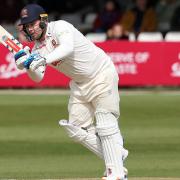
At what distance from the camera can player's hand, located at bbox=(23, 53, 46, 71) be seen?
276 inches

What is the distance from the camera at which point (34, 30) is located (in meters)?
7.28

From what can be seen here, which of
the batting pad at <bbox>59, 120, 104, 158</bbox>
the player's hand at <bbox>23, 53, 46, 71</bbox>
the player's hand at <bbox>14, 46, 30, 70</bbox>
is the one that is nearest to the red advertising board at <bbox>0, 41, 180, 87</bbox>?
the batting pad at <bbox>59, 120, 104, 158</bbox>

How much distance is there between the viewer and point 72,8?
22.8 m

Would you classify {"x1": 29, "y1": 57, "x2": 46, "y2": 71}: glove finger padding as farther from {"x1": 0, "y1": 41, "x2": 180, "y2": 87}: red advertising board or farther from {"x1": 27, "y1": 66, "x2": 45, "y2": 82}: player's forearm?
{"x1": 0, "y1": 41, "x2": 180, "y2": 87}: red advertising board

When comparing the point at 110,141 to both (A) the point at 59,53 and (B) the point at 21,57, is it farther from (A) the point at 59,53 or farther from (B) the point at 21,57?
(B) the point at 21,57

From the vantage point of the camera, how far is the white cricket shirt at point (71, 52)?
716 centimetres

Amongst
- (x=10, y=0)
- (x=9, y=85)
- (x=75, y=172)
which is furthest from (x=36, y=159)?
(x=10, y=0)

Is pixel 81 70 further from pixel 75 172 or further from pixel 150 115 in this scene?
pixel 150 115

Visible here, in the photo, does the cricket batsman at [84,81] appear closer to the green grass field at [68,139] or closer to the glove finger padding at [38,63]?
the glove finger padding at [38,63]

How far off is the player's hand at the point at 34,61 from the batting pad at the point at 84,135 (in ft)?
2.26

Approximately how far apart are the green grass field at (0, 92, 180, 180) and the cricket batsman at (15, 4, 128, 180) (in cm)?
98

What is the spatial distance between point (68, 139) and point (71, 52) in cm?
409

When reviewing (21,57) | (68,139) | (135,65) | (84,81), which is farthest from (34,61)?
(135,65)

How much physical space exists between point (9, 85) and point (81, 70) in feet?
27.3
